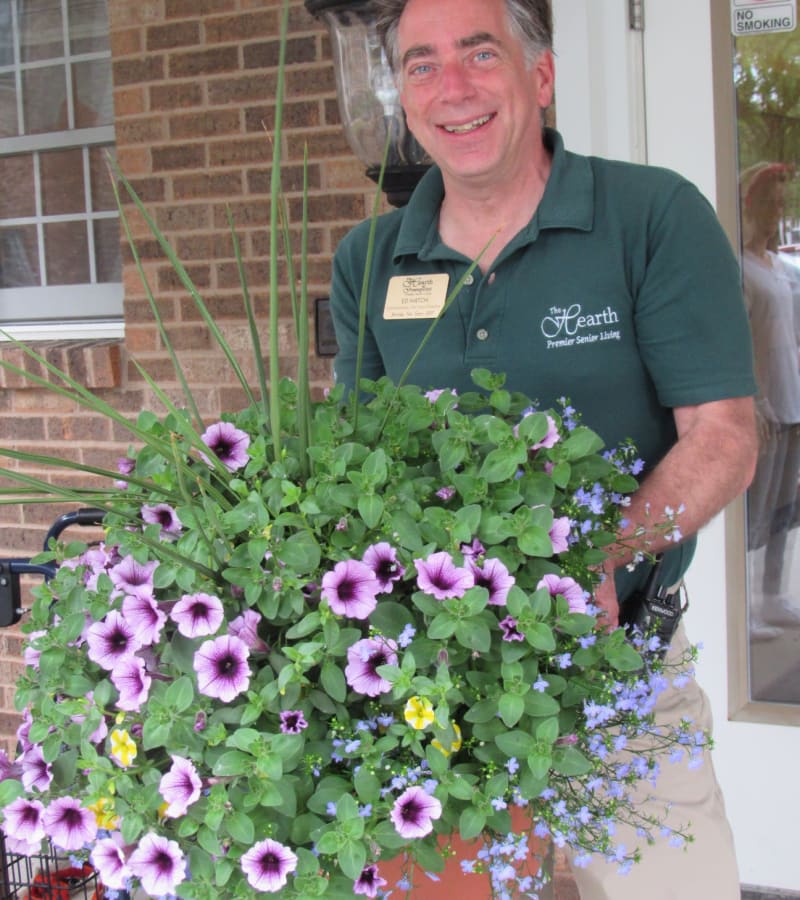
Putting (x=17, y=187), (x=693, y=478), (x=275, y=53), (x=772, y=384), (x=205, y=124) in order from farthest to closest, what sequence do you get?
(x=17, y=187), (x=205, y=124), (x=275, y=53), (x=772, y=384), (x=693, y=478)

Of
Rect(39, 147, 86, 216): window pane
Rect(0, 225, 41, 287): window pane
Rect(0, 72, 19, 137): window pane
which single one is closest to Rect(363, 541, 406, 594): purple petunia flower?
Rect(39, 147, 86, 216): window pane

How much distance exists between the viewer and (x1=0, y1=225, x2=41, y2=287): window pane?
3852 millimetres

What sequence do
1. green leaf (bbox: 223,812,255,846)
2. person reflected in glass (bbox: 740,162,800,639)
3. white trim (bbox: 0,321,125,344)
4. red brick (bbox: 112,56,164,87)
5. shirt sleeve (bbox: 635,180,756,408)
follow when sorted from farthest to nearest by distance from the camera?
white trim (bbox: 0,321,125,344) → red brick (bbox: 112,56,164,87) → person reflected in glass (bbox: 740,162,800,639) → shirt sleeve (bbox: 635,180,756,408) → green leaf (bbox: 223,812,255,846)

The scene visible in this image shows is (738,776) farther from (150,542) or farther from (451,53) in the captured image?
(150,542)

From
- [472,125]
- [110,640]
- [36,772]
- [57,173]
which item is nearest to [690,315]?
[472,125]

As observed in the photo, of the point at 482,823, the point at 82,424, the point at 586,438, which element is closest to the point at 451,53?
the point at 586,438

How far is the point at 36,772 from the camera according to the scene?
1029 millimetres

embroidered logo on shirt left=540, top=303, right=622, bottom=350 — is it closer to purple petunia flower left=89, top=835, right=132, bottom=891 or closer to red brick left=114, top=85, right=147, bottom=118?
purple petunia flower left=89, top=835, right=132, bottom=891

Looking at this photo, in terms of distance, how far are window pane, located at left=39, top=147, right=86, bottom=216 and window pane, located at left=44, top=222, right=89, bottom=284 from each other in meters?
0.06

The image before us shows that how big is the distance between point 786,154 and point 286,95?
1328 millimetres

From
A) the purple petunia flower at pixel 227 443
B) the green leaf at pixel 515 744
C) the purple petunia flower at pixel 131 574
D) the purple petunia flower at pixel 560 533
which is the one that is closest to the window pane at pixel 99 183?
the purple petunia flower at pixel 227 443

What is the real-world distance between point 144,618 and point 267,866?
24 cm

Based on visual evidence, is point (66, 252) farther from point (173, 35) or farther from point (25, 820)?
point (25, 820)

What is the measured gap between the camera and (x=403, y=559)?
1.01 metres
